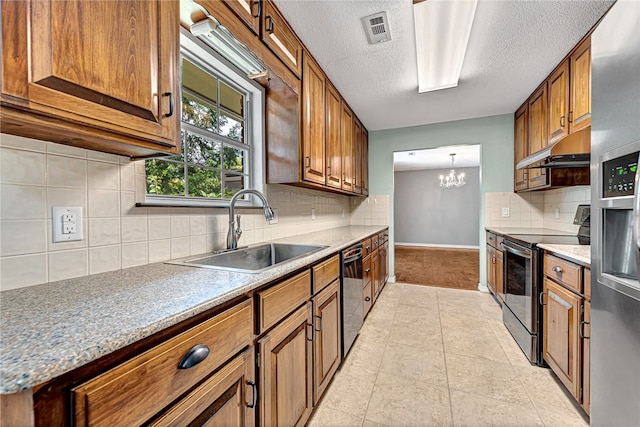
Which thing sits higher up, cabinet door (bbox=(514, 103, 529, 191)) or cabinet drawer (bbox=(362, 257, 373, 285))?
cabinet door (bbox=(514, 103, 529, 191))

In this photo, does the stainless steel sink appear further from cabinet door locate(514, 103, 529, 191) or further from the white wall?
the white wall

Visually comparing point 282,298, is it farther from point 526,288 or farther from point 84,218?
point 526,288

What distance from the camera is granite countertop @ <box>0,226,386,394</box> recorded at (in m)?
0.44

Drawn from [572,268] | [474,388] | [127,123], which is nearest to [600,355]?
[572,268]

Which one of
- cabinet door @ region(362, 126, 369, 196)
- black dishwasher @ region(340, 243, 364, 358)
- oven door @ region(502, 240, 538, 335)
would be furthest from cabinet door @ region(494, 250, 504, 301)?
cabinet door @ region(362, 126, 369, 196)

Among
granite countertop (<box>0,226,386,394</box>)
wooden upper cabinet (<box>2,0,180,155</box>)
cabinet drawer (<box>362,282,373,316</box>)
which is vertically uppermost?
wooden upper cabinet (<box>2,0,180,155</box>)

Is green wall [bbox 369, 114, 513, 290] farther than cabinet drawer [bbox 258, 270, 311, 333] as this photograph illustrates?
Yes

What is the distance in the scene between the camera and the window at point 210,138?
1.49 metres

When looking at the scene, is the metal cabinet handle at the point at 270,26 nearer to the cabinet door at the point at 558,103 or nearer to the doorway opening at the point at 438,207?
the cabinet door at the point at 558,103

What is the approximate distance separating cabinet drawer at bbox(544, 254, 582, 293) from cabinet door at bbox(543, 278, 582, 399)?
4 centimetres

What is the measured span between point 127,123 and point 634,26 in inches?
61.5

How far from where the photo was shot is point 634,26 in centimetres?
81

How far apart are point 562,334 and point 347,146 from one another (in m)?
2.39

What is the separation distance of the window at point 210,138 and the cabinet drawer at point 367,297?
135 cm
